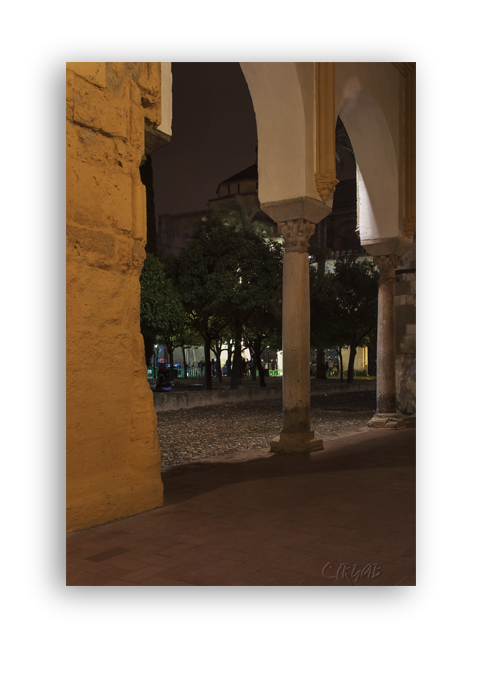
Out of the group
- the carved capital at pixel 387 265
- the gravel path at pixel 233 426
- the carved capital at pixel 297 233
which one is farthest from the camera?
the carved capital at pixel 387 265

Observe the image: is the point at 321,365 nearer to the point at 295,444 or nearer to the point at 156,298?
the point at 156,298

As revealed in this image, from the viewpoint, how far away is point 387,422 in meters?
10.1

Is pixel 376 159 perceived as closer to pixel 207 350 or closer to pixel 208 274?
pixel 208 274

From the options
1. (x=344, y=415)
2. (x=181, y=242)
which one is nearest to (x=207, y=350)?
(x=344, y=415)

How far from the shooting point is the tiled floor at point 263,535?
3043 mm

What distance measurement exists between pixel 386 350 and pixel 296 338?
3.16m

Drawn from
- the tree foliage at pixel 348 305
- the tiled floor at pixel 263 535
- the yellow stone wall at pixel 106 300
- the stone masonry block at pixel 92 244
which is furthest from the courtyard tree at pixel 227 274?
the stone masonry block at pixel 92 244

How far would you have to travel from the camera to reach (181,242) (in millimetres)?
54875

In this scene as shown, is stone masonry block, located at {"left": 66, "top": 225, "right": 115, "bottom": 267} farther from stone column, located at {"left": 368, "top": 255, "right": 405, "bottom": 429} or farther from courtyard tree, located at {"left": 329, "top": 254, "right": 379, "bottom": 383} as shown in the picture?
courtyard tree, located at {"left": 329, "top": 254, "right": 379, "bottom": 383}

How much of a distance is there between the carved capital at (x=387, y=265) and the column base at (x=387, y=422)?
8.13 feet

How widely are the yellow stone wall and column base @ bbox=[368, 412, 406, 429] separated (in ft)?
20.9

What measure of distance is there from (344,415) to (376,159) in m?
5.84

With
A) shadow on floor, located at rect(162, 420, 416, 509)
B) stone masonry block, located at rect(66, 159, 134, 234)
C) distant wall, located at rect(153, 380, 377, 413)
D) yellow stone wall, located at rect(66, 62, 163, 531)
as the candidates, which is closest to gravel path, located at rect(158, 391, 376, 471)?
distant wall, located at rect(153, 380, 377, 413)

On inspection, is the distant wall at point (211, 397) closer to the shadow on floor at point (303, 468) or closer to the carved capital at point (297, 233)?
the shadow on floor at point (303, 468)
